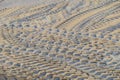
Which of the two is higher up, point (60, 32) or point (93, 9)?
point (93, 9)

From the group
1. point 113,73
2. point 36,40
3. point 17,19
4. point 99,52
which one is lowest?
point 113,73

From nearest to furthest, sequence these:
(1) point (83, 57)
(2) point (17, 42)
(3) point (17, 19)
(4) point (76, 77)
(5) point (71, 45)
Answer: (4) point (76, 77) → (1) point (83, 57) → (5) point (71, 45) → (2) point (17, 42) → (3) point (17, 19)

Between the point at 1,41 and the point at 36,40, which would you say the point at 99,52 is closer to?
the point at 36,40

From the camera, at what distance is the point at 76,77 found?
9.91 feet

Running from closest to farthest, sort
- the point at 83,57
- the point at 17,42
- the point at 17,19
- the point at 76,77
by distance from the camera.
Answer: the point at 76,77, the point at 83,57, the point at 17,42, the point at 17,19

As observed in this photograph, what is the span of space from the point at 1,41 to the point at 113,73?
167 cm

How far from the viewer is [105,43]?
371cm

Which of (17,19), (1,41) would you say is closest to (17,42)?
(1,41)

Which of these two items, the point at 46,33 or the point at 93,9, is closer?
the point at 46,33

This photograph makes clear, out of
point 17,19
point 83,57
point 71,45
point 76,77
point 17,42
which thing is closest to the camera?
point 76,77

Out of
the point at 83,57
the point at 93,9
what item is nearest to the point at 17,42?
the point at 83,57

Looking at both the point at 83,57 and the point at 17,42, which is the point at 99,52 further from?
the point at 17,42

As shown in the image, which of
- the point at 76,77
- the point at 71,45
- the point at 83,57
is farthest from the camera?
the point at 71,45

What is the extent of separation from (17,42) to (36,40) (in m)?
0.28
